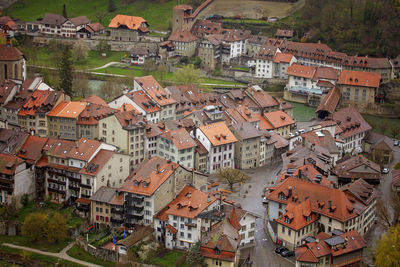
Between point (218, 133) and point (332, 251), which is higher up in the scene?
point (218, 133)

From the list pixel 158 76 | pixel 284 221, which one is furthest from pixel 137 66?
pixel 284 221

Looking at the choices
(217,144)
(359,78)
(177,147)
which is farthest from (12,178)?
(359,78)

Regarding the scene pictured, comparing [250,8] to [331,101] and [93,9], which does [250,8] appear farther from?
[331,101]

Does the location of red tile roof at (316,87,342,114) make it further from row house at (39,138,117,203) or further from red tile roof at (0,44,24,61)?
red tile roof at (0,44,24,61)

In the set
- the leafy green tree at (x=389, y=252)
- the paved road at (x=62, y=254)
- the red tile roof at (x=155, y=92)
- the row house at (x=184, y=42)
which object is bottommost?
the paved road at (x=62, y=254)

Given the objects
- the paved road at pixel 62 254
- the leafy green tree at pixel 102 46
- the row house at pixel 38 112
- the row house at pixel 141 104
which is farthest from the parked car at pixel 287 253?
the leafy green tree at pixel 102 46

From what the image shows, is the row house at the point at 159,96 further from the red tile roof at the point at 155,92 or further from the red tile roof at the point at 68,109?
the red tile roof at the point at 68,109
